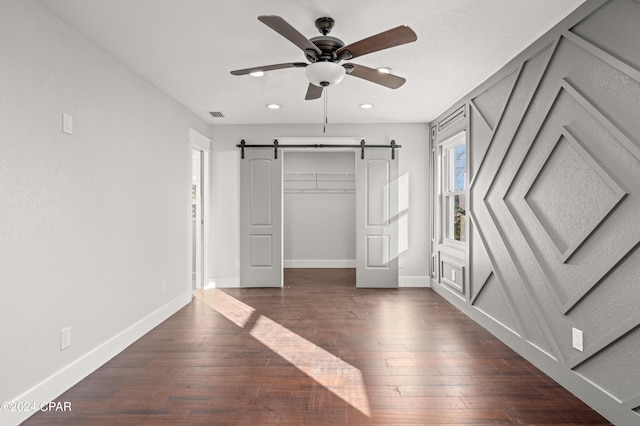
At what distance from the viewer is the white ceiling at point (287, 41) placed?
2291 mm

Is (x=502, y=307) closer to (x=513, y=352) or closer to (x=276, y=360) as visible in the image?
(x=513, y=352)

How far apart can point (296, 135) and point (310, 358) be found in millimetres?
3562

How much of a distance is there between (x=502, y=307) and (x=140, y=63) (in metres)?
3.89

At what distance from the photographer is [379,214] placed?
18.1 feet

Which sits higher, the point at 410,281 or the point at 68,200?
the point at 68,200

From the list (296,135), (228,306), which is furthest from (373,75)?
(228,306)

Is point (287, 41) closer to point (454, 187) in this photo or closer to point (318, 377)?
point (318, 377)

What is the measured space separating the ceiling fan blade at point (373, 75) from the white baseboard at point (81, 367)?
2.81 m

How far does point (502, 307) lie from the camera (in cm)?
326

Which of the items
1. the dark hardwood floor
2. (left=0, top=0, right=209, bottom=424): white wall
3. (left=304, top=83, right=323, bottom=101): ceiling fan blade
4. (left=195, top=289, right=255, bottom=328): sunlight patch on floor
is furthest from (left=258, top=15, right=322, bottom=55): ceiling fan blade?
(left=195, top=289, right=255, bottom=328): sunlight patch on floor

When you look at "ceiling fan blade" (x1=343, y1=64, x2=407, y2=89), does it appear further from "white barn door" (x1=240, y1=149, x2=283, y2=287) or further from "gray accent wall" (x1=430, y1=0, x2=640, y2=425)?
"white barn door" (x1=240, y1=149, x2=283, y2=287)

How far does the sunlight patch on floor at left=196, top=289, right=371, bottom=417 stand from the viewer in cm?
Answer: 234

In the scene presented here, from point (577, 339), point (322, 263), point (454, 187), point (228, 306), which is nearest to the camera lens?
point (577, 339)

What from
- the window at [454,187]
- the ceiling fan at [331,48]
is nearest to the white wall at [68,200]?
the ceiling fan at [331,48]
